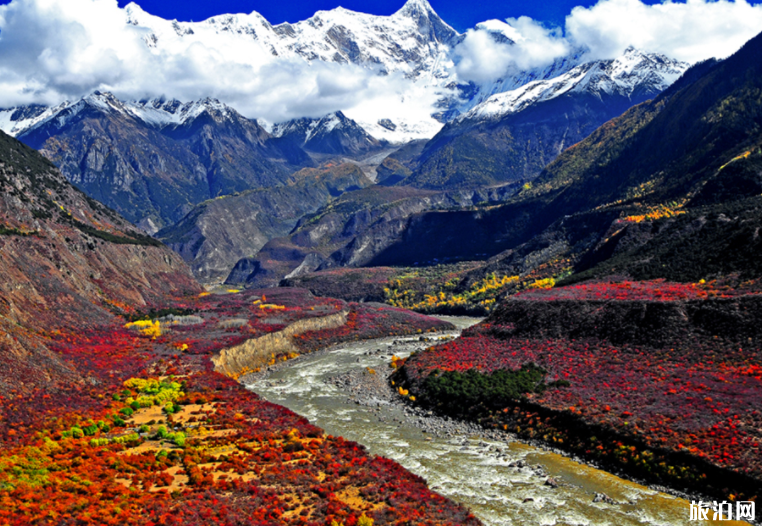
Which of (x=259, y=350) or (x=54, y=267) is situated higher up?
(x=54, y=267)

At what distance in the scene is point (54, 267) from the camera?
112 m

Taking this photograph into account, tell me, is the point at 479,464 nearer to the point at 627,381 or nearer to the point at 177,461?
the point at 627,381

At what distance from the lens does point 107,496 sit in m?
39.3

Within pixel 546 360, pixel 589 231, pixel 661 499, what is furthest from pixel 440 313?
pixel 661 499

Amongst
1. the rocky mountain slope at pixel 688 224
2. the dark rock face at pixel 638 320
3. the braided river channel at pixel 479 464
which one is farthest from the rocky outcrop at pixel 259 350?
the rocky mountain slope at pixel 688 224

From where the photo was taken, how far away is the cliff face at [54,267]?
231ft

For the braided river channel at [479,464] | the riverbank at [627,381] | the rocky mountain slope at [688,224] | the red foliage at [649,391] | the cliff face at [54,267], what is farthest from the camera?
the rocky mountain slope at [688,224]

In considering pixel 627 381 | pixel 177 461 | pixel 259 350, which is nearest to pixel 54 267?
pixel 259 350

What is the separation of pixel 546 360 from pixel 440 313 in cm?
10747

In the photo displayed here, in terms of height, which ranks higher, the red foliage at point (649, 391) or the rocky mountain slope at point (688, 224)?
the rocky mountain slope at point (688, 224)

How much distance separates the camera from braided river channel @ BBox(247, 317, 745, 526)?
43.8m

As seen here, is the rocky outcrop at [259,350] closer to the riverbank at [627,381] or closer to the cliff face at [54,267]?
the cliff face at [54,267]

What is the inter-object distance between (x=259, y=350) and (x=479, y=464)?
6730 centimetres

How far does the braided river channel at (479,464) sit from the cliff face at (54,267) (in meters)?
33.0
